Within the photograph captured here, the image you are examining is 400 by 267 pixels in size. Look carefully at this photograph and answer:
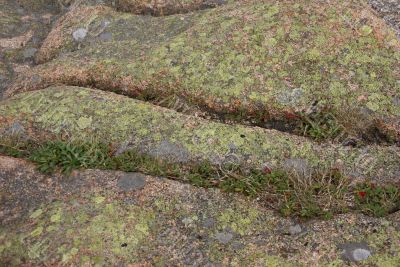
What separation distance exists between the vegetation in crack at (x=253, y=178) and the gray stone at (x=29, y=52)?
413cm

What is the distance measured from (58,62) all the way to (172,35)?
267cm

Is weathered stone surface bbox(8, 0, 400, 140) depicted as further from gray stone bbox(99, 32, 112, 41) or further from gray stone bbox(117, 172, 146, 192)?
gray stone bbox(117, 172, 146, 192)

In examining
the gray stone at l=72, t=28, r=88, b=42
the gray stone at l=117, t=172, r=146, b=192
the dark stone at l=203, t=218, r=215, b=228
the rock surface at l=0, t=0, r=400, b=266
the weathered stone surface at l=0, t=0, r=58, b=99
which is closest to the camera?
the rock surface at l=0, t=0, r=400, b=266

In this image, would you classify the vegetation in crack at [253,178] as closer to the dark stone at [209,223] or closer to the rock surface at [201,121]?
the rock surface at [201,121]

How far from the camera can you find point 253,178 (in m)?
8.07

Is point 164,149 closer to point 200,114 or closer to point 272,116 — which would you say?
point 200,114

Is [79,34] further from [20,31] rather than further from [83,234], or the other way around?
[83,234]

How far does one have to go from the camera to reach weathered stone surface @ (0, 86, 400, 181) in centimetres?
827

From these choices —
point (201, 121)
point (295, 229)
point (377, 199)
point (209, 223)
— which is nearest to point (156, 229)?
point (209, 223)

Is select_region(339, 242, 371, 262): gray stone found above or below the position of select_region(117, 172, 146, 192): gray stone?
below

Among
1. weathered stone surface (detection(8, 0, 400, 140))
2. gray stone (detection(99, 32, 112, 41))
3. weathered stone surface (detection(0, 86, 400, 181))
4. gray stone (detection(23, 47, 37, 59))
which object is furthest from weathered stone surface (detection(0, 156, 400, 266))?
gray stone (detection(23, 47, 37, 59))

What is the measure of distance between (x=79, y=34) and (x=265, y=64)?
493 centimetres

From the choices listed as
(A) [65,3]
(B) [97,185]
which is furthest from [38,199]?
(A) [65,3]

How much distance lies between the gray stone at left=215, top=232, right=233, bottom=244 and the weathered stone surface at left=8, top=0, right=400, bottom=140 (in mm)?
2794
